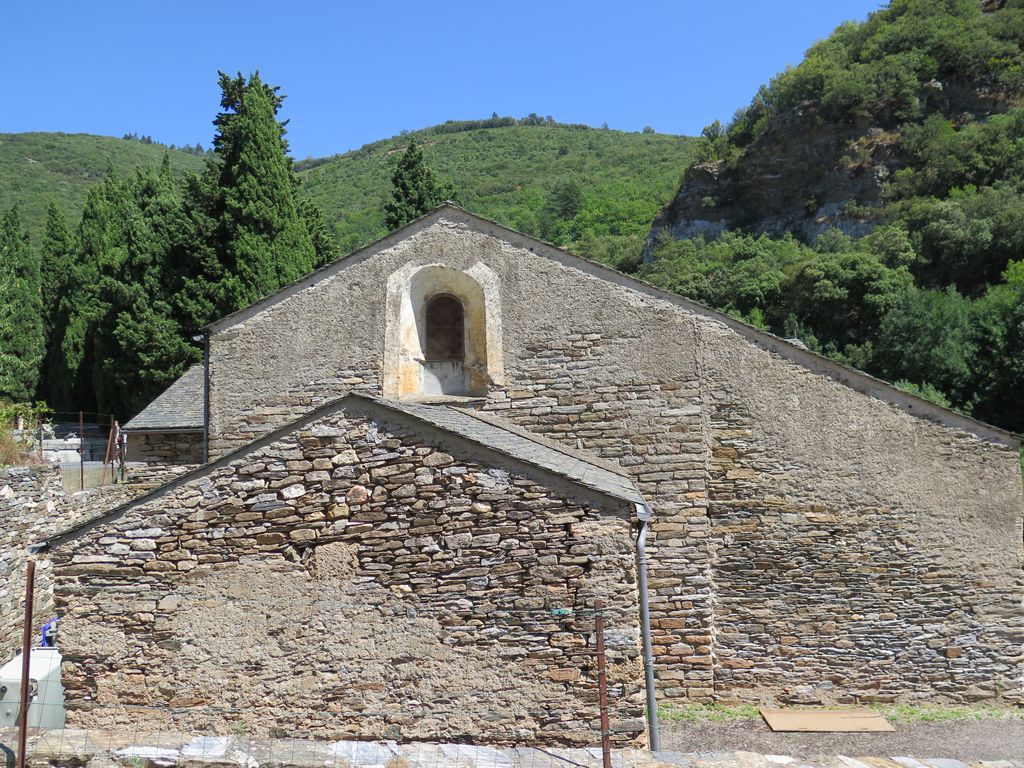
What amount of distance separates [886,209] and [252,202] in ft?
107

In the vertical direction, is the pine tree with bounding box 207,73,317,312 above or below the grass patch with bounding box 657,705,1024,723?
above

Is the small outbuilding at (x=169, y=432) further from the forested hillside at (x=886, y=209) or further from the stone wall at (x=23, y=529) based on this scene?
the forested hillside at (x=886, y=209)

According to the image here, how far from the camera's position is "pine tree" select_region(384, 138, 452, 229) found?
3269 centimetres

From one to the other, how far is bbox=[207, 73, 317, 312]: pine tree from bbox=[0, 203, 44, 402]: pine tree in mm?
11840

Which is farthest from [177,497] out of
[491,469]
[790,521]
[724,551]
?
[790,521]

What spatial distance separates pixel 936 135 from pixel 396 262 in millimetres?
42064

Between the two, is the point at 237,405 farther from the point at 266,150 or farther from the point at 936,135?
the point at 936,135

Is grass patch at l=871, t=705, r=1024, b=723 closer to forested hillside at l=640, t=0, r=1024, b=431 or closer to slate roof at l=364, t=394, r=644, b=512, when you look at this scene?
slate roof at l=364, t=394, r=644, b=512

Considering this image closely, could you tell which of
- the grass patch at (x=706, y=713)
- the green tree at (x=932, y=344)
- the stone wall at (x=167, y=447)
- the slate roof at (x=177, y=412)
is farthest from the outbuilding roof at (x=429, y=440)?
the green tree at (x=932, y=344)

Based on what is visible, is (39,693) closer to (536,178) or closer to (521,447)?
Result: (521,447)

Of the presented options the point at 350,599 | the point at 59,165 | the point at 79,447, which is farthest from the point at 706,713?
the point at 59,165

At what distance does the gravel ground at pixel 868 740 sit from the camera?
7.78 metres

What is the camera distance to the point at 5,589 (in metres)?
11.0

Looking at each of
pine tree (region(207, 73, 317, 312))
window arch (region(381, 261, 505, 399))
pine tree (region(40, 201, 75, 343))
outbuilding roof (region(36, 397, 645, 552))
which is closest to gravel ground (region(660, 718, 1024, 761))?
outbuilding roof (region(36, 397, 645, 552))
